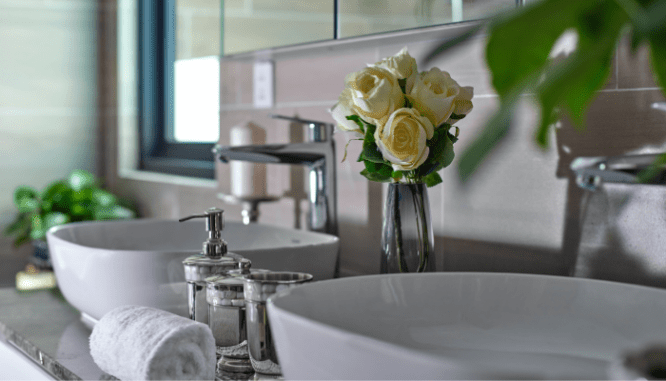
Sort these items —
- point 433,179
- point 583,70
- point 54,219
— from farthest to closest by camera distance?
point 54,219 < point 433,179 < point 583,70

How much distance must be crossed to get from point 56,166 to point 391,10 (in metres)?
1.52

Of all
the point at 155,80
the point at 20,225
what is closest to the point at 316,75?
the point at 155,80

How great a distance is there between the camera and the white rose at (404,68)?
2.58 ft

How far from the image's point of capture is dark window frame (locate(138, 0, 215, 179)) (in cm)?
207

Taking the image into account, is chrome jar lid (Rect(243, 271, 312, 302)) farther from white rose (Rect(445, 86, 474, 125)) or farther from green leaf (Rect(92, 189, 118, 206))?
green leaf (Rect(92, 189, 118, 206))

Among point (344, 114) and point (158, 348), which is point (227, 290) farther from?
point (344, 114)

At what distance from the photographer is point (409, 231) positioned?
843 mm

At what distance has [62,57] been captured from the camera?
2.14 m

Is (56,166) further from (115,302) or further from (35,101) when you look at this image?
(115,302)

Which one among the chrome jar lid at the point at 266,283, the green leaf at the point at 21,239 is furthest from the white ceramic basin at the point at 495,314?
the green leaf at the point at 21,239

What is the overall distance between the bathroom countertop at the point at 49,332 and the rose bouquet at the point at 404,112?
15.2 inches

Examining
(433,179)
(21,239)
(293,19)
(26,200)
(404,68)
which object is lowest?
(21,239)

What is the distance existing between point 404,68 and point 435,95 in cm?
5

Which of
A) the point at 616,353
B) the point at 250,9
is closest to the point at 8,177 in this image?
the point at 250,9
